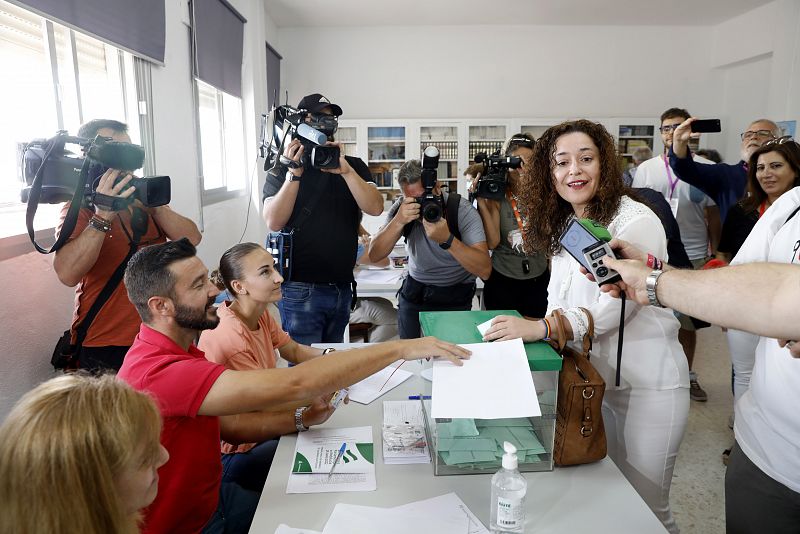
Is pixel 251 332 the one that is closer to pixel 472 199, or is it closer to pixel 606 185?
pixel 606 185

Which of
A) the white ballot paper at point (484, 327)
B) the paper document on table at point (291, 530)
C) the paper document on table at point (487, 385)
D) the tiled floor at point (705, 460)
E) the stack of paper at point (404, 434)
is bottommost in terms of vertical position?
the tiled floor at point (705, 460)

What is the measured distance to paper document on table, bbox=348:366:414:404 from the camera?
5.34 feet

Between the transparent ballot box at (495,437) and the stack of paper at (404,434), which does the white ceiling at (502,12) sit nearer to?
the stack of paper at (404,434)

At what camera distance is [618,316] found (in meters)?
1.30

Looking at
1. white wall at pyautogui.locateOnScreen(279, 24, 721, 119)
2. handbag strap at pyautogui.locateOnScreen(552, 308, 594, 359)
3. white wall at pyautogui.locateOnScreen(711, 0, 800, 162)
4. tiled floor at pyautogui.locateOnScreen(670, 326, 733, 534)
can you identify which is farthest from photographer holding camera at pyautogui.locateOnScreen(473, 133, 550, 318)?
→ white wall at pyautogui.locateOnScreen(711, 0, 800, 162)

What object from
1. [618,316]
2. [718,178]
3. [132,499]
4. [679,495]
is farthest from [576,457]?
[718,178]

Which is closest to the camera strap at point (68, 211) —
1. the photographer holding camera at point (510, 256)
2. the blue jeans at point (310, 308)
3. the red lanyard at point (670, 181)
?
the blue jeans at point (310, 308)

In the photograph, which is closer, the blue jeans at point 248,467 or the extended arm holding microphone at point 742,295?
the extended arm holding microphone at point 742,295

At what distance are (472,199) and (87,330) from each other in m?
1.85

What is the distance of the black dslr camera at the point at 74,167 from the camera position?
1610mm

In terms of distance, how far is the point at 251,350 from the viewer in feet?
5.28

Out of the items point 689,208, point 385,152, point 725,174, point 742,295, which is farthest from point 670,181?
point 385,152

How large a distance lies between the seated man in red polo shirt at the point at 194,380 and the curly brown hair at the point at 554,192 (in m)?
0.64

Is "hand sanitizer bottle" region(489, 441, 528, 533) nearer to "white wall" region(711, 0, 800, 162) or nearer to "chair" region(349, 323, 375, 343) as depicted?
"chair" region(349, 323, 375, 343)
